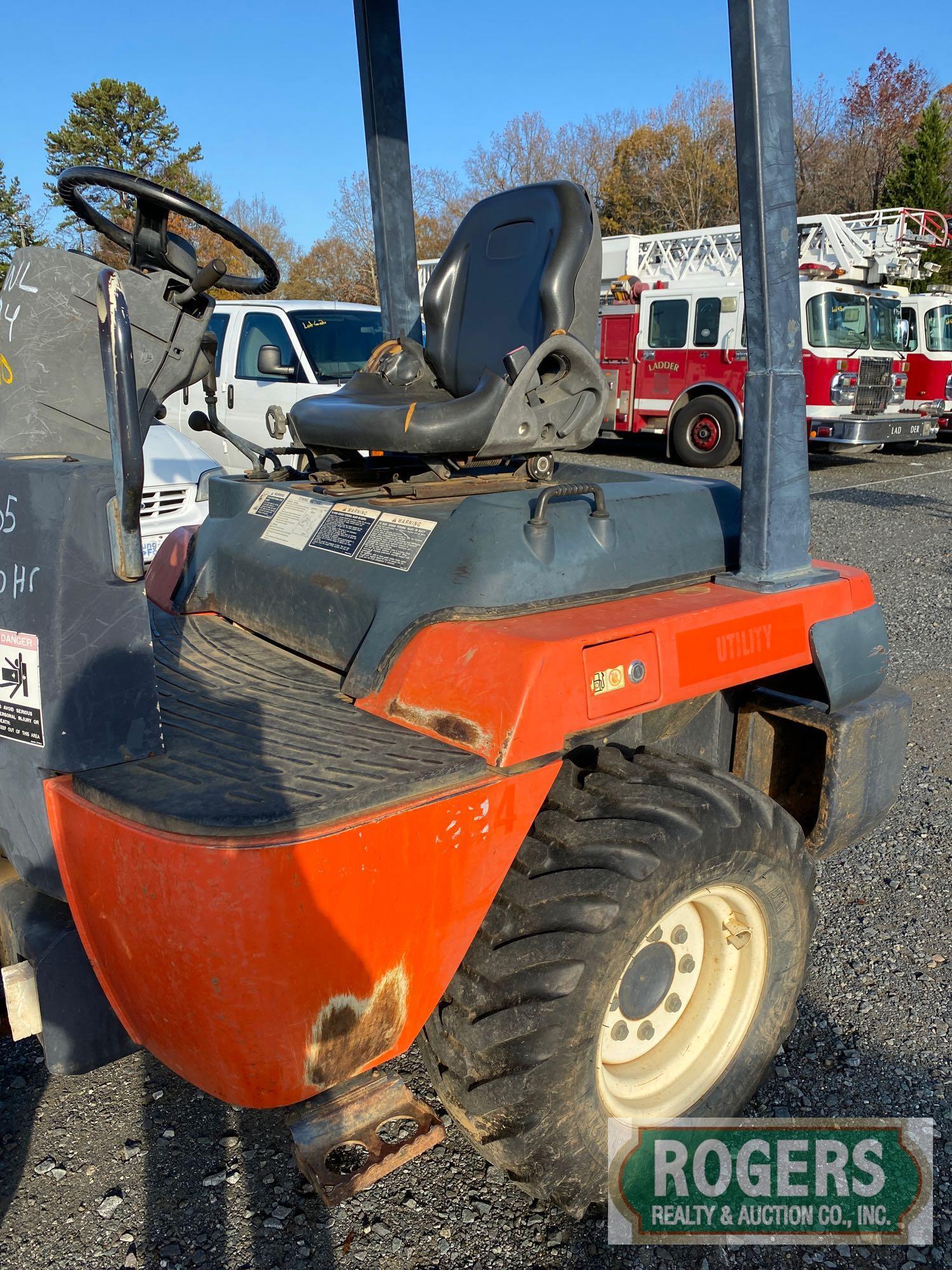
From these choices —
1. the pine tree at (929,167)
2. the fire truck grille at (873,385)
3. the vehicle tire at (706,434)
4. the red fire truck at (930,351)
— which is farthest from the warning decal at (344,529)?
the pine tree at (929,167)

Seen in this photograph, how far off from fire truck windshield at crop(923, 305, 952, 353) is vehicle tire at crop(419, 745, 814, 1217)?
14.6 metres

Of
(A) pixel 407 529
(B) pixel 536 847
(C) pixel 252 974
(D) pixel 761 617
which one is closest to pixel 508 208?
(A) pixel 407 529

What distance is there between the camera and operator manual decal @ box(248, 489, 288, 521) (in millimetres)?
2688

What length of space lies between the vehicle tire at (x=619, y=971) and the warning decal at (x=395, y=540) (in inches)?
23.2

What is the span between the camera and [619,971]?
183 cm

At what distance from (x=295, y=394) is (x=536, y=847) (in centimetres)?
674

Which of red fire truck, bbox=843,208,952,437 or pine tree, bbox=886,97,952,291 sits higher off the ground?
pine tree, bbox=886,97,952,291

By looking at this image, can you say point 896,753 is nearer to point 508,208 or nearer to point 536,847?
point 536,847

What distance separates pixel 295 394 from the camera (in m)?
7.98

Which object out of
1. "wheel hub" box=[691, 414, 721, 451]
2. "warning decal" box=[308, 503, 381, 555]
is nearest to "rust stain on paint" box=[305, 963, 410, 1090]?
"warning decal" box=[308, 503, 381, 555]

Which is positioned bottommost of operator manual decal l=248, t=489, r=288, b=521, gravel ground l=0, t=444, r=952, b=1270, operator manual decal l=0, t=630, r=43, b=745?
gravel ground l=0, t=444, r=952, b=1270

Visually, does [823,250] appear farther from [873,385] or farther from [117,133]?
[117,133]

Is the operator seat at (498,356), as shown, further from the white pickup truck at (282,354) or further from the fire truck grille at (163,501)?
the white pickup truck at (282,354)

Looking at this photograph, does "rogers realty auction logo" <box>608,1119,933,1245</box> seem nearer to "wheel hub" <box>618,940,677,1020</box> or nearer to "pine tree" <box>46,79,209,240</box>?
"wheel hub" <box>618,940,677,1020</box>
